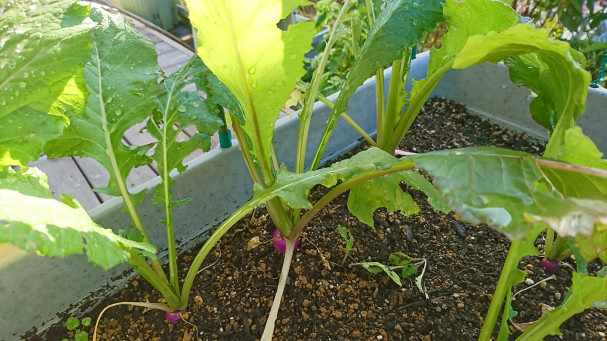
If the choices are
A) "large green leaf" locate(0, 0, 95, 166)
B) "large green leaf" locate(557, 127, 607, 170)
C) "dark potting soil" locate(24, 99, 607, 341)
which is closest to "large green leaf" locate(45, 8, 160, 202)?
"large green leaf" locate(0, 0, 95, 166)

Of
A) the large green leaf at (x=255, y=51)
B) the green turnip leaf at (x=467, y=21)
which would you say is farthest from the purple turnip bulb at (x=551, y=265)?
the large green leaf at (x=255, y=51)

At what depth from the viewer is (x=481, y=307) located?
0.82 meters

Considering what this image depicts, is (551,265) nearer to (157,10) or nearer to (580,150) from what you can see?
(580,150)

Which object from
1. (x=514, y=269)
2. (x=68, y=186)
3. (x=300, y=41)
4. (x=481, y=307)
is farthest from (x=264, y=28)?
(x=68, y=186)

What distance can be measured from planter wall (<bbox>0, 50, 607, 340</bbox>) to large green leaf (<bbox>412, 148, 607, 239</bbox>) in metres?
0.55

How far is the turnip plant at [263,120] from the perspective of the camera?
1.46 feet

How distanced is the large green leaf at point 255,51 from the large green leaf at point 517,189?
29cm

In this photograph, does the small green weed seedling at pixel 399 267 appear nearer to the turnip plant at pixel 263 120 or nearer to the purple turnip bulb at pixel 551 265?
the turnip plant at pixel 263 120

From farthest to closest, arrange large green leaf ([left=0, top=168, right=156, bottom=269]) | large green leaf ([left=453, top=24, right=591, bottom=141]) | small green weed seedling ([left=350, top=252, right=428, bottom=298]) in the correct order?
small green weed seedling ([left=350, top=252, right=428, bottom=298])
large green leaf ([left=453, top=24, right=591, bottom=141])
large green leaf ([left=0, top=168, right=156, bottom=269])

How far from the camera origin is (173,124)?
831 millimetres

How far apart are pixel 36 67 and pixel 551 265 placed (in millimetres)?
971

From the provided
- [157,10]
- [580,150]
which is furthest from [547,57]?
[157,10]

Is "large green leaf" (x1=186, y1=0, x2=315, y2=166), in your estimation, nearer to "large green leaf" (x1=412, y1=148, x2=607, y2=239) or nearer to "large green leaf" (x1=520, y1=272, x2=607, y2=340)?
"large green leaf" (x1=412, y1=148, x2=607, y2=239)

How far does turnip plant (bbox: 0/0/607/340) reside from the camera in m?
0.45
